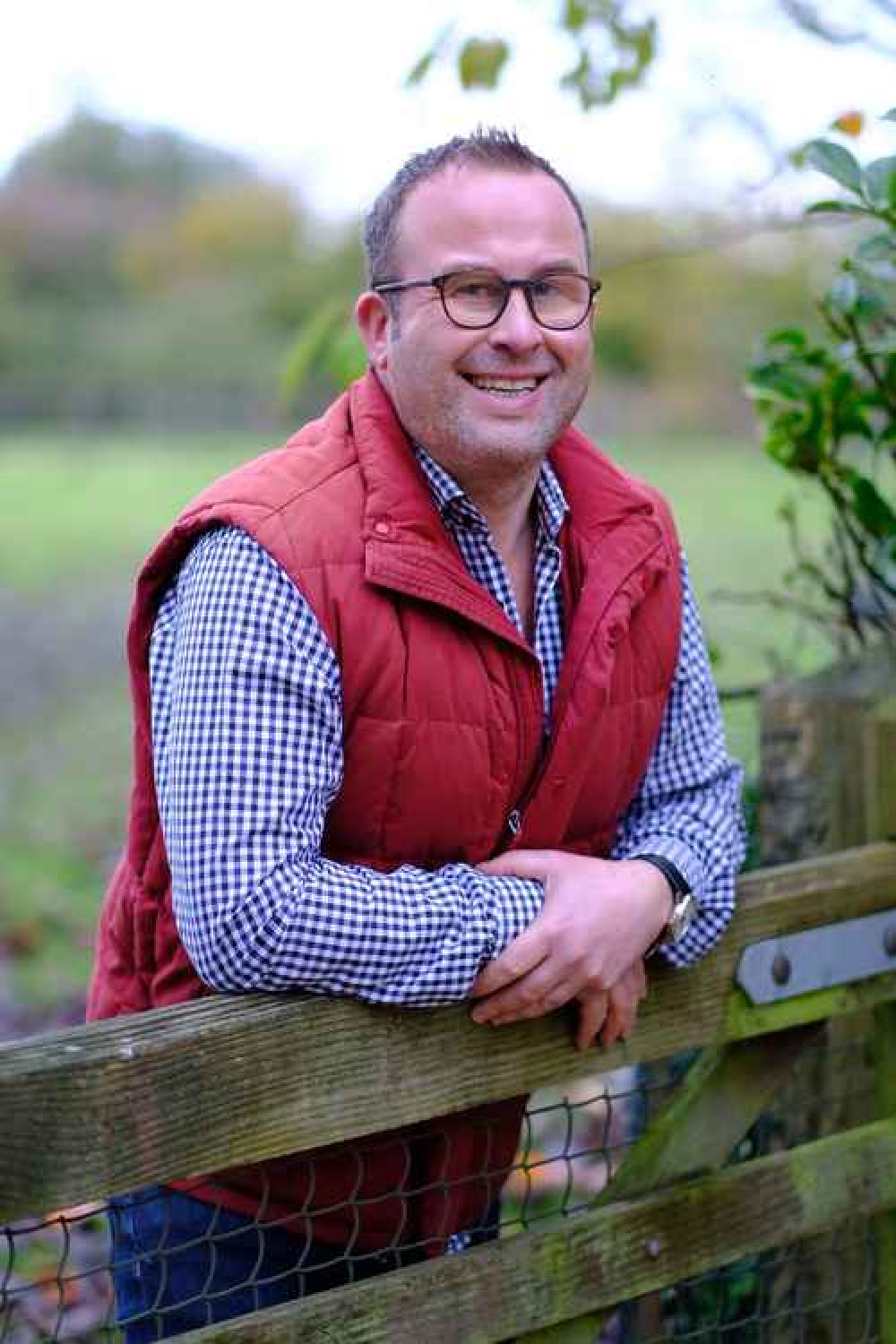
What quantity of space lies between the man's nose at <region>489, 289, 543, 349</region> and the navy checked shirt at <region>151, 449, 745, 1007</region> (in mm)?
384

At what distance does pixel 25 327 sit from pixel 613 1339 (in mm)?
28734

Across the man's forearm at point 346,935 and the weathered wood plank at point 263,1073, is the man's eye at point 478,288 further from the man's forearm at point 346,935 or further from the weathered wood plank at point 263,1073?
the weathered wood plank at point 263,1073

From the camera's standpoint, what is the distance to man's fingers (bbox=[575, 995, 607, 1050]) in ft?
6.36

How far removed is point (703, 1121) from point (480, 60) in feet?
6.27

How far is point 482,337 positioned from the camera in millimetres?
1998

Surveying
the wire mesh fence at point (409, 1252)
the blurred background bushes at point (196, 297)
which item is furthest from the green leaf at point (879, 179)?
the blurred background bushes at point (196, 297)

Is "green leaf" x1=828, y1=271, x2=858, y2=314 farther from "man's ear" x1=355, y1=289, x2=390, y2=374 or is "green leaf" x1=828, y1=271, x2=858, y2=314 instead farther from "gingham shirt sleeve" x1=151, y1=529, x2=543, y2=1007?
"gingham shirt sleeve" x1=151, y1=529, x2=543, y2=1007

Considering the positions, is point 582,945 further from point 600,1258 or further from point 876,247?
point 876,247

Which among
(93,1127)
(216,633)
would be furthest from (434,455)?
(93,1127)

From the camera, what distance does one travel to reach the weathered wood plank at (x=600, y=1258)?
181cm

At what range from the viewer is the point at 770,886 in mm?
2193

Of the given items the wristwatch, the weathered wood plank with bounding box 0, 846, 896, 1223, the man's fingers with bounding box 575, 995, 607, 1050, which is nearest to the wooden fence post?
the weathered wood plank with bounding box 0, 846, 896, 1223

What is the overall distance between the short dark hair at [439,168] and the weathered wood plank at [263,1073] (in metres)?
0.87

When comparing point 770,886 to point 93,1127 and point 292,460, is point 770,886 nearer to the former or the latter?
point 292,460
